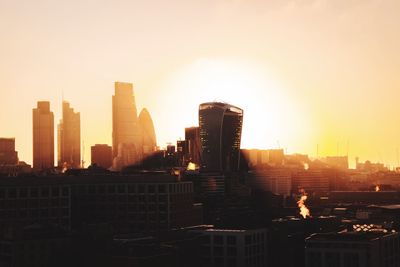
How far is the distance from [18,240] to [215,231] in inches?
1920

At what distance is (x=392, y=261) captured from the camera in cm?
19462

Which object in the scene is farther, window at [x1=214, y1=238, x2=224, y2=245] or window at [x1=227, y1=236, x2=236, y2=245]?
window at [x1=214, y1=238, x2=224, y2=245]

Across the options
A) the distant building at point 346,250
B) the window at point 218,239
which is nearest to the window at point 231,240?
the window at point 218,239

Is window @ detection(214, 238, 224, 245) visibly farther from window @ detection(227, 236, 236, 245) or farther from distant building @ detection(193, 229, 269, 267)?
window @ detection(227, 236, 236, 245)

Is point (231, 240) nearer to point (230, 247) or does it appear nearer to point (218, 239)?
point (230, 247)

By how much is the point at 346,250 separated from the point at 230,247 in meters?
28.6

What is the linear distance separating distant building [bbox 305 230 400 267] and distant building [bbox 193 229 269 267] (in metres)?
15.9

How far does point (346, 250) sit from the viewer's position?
177000 mm

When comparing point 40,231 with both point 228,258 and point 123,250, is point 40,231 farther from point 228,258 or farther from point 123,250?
point 228,258

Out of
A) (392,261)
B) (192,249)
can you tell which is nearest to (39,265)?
(192,249)

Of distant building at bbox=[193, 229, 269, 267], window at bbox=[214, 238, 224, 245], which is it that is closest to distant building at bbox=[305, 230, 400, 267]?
distant building at bbox=[193, 229, 269, 267]

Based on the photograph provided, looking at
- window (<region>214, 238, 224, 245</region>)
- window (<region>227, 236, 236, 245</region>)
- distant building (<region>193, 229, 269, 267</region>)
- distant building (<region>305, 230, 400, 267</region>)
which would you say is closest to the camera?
distant building (<region>305, 230, 400, 267</region>)

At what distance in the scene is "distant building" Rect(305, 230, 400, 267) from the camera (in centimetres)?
17550

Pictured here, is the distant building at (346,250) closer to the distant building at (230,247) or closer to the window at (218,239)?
the distant building at (230,247)
